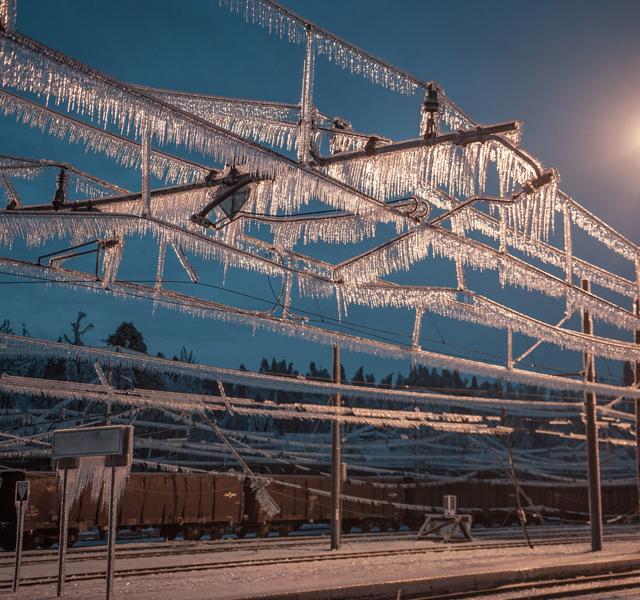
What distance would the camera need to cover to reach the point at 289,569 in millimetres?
15945

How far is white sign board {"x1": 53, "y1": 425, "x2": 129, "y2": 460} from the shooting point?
11.0 meters

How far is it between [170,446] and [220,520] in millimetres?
6069

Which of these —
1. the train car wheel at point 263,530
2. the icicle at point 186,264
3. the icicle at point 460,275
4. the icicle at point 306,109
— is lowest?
the train car wheel at point 263,530

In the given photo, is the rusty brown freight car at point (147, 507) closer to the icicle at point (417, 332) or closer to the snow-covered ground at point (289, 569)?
the snow-covered ground at point (289, 569)

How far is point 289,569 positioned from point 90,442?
6.39 metres

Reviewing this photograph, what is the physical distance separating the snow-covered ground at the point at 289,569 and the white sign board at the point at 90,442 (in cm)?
242

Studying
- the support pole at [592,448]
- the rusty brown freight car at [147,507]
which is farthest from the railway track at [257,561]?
the rusty brown freight car at [147,507]

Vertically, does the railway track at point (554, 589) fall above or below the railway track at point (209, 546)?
above

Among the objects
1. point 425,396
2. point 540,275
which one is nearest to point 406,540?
point 425,396

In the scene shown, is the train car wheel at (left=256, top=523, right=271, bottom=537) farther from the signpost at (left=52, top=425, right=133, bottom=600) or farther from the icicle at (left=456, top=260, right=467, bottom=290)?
the icicle at (left=456, top=260, right=467, bottom=290)

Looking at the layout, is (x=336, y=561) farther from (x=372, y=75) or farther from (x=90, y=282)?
(x=372, y=75)

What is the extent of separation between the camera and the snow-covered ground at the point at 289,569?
12656mm

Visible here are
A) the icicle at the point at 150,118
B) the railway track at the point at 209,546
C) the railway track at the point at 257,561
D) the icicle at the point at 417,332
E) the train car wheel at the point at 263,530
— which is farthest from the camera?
the train car wheel at the point at 263,530

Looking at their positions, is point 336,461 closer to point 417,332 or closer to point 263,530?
point 417,332
